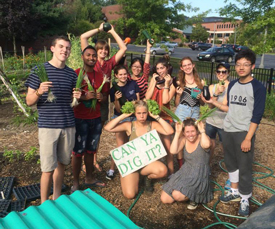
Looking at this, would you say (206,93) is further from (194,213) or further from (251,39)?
(251,39)

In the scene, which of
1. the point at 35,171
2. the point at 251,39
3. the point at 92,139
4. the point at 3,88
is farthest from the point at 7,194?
the point at 251,39

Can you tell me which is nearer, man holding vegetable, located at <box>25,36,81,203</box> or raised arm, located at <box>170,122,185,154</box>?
man holding vegetable, located at <box>25,36,81,203</box>

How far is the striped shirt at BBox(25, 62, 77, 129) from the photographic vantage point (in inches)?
107

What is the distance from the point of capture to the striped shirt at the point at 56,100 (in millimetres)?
2721

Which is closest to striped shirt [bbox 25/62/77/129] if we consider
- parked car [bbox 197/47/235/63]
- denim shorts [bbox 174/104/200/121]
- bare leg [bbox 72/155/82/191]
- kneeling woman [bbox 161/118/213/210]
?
bare leg [bbox 72/155/82/191]

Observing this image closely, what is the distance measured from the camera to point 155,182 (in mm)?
4047

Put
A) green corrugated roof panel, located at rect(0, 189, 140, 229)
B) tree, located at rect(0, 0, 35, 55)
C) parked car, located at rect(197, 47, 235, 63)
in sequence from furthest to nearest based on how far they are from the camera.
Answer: parked car, located at rect(197, 47, 235, 63) < tree, located at rect(0, 0, 35, 55) < green corrugated roof panel, located at rect(0, 189, 140, 229)

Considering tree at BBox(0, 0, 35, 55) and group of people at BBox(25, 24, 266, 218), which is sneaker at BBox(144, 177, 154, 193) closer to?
group of people at BBox(25, 24, 266, 218)

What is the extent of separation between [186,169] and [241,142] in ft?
2.51

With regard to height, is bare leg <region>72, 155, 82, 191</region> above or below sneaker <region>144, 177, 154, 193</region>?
above

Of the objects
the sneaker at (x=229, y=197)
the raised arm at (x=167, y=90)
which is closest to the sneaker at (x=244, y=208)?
the sneaker at (x=229, y=197)

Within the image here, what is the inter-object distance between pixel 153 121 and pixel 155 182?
101 centimetres

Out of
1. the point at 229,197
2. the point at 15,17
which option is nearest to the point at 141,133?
the point at 229,197

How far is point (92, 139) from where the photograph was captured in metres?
3.50
